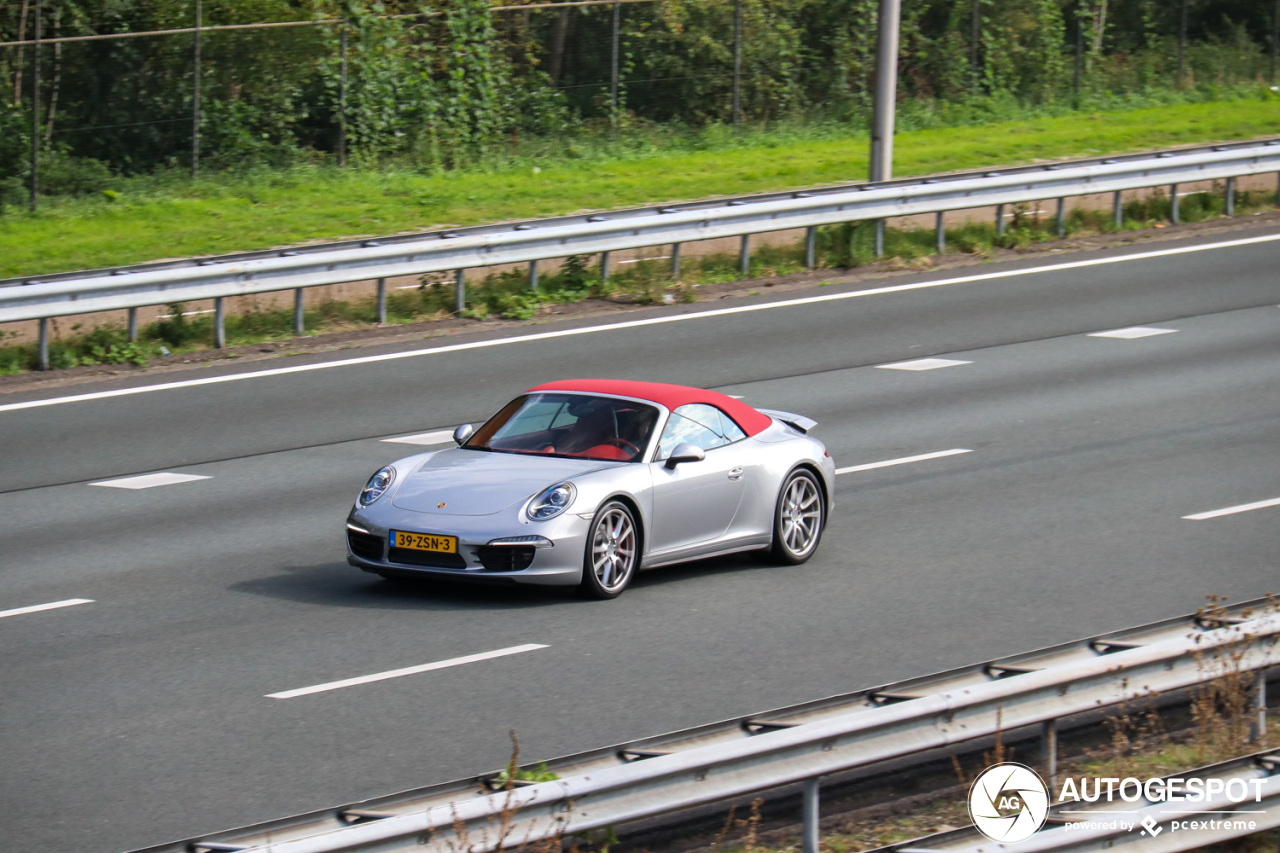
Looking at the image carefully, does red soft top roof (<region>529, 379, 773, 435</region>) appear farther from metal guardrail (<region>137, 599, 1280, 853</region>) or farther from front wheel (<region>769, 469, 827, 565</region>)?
metal guardrail (<region>137, 599, 1280, 853</region>)

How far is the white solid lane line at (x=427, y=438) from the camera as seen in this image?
15.1m

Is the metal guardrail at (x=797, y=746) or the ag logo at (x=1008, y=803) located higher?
the metal guardrail at (x=797, y=746)

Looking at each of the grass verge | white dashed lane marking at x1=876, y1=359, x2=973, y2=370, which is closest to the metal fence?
the grass verge

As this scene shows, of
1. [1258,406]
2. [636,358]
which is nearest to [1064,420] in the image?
[1258,406]

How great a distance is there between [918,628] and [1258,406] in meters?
7.61

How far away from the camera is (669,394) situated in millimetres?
11719

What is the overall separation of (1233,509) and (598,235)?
33.7 ft

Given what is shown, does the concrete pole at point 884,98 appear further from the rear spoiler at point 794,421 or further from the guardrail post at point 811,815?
the guardrail post at point 811,815

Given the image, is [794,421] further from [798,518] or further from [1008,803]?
[1008,803]

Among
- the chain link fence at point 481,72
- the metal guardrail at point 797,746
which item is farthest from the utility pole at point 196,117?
the metal guardrail at point 797,746

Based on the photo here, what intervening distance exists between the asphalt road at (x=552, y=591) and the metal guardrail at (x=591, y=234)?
4.35 ft

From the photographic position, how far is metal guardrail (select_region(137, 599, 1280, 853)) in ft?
17.9

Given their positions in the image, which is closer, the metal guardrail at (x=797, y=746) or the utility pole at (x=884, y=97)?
the metal guardrail at (x=797, y=746)
